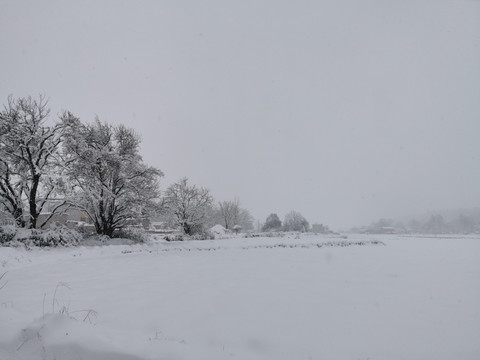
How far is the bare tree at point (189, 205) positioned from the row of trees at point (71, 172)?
13995 millimetres

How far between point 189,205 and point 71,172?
2023 centimetres

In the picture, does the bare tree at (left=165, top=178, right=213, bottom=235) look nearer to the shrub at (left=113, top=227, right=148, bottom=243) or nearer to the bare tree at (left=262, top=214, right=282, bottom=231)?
the shrub at (left=113, top=227, right=148, bottom=243)

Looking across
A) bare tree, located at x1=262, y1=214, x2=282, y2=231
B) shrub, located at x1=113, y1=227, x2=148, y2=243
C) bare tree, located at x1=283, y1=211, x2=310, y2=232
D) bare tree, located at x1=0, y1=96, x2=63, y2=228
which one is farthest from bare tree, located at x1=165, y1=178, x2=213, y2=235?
bare tree, located at x1=283, y1=211, x2=310, y2=232

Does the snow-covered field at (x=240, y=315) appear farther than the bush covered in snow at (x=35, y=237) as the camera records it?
No

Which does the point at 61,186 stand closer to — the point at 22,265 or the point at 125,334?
the point at 22,265

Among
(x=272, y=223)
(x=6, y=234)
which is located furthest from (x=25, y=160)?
(x=272, y=223)

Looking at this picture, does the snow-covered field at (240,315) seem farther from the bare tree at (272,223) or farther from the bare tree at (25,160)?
the bare tree at (272,223)

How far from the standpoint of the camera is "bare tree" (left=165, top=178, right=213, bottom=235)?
35197mm

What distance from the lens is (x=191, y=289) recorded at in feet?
18.9

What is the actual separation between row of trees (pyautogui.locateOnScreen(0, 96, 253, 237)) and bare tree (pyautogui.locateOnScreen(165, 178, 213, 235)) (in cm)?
1399

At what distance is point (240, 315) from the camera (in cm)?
425

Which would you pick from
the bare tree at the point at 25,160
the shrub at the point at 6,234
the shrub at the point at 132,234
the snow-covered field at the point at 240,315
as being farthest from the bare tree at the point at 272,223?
the snow-covered field at the point at 240,315

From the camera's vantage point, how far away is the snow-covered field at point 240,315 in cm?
266

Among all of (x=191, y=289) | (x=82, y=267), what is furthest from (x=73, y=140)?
(x=191, y=289)
